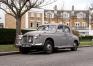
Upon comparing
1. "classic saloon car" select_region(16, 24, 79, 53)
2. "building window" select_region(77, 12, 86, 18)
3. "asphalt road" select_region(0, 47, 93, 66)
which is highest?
"building window" select_region(77, 12, 86, 18)

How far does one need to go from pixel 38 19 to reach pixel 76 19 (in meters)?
21.0

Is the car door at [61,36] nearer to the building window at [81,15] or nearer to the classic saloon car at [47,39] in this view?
the classic saloon car at [47,39]

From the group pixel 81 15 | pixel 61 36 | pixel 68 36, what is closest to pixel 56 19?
pixel 81 15

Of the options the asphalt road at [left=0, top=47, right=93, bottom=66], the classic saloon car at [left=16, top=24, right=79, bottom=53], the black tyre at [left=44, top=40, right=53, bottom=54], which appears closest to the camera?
the asphalt road at [left=0, top=47, right=93, bottom=66]

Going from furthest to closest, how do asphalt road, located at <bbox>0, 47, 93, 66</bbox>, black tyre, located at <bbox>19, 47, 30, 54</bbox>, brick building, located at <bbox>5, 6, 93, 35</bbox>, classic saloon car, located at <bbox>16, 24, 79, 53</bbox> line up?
brick building, located at <bbox>5, 6, 93, 35</bbox>, black tyre, located at <bbox>19, 47, 30, 54</bbox>, classic saloon car, located at <bbox>16, 24, 79, 53</bbox>, asphalt road, located at <bbox>0, 47, 93, 66</bbox>

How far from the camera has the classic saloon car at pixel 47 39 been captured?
19.2 m

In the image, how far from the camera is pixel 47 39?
1972cm

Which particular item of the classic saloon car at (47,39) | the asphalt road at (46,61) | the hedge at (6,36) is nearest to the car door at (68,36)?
the classic saloon car at (47,39)

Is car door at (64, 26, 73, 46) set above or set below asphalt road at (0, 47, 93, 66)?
above

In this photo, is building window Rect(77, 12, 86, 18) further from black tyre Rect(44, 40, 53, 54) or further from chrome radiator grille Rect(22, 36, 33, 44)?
chrome radiator grille Rect(22, 36, 33, 44)

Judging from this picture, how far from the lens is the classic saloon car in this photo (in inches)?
755

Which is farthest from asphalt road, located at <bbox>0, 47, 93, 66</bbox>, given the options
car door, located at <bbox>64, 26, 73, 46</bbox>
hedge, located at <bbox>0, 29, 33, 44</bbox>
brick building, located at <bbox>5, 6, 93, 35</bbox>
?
brick building, located at <bbox>5, 6, 93, 35</bbox>

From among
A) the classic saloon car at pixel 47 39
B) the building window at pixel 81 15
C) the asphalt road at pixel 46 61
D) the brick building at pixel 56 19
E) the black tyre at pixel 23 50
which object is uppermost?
the building window at pixel 81 15

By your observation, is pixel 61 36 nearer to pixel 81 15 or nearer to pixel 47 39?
pixel 47 39
